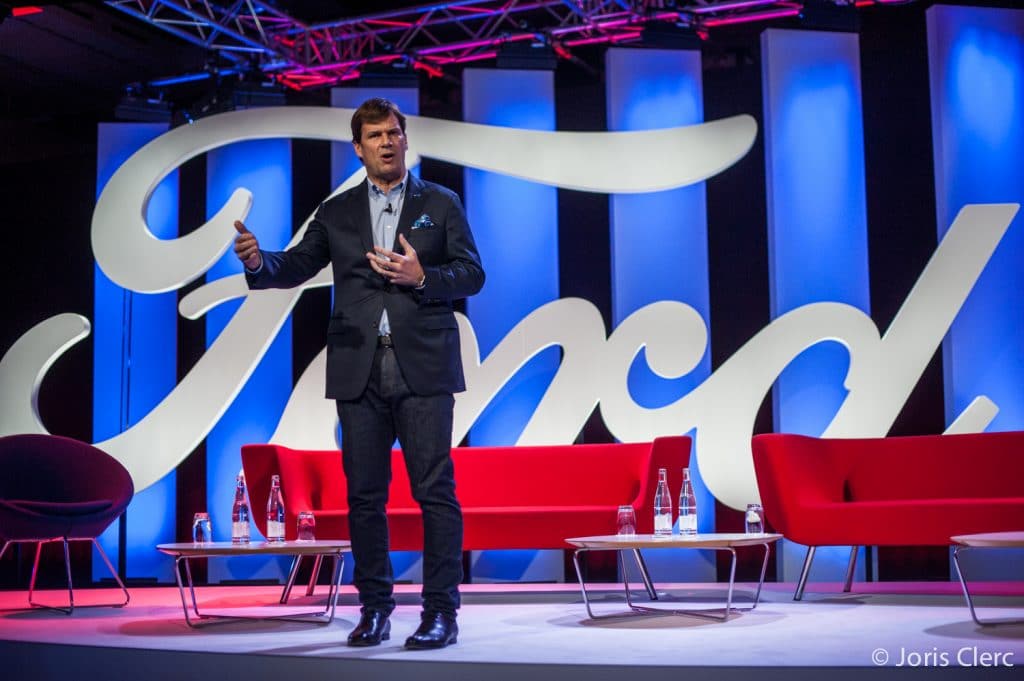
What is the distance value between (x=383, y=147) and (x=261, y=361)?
4231 millimetres

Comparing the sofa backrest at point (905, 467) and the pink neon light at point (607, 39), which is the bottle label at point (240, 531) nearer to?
the sofa backrest at point (905, 467)

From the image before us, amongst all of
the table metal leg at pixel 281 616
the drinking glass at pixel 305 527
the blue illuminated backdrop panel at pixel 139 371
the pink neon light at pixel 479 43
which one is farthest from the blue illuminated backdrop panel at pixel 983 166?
the blue illuminated backdrop panel at pixel 139 371

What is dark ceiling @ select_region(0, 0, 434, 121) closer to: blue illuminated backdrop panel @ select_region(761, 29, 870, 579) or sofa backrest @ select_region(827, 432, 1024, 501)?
blue illuminated backdrop panel @ select_region(761, 29, 870, 579)

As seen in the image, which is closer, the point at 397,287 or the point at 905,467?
the point at 397,287

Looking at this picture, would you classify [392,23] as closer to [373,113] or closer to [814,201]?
[814,201]

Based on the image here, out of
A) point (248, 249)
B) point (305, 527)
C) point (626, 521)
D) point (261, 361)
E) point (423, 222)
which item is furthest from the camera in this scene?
point (261, 361)

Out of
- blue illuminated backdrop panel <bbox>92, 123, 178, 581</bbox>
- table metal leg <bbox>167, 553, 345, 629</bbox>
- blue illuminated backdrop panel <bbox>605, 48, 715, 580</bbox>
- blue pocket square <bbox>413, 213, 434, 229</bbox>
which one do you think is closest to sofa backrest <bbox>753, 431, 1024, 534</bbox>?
blue illuminated backdrop panel <bbox>605, 48, 715, 580</bbox>

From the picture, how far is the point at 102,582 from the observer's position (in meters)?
7.05

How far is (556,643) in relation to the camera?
321 cm

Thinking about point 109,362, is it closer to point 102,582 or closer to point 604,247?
point 102,582

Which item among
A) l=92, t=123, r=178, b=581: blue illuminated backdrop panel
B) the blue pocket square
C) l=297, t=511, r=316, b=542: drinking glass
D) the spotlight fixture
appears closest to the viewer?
the blue pocket square

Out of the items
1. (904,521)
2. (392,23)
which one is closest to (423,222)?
(904,521)

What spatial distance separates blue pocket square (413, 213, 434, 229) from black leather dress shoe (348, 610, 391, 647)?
42.7 inches

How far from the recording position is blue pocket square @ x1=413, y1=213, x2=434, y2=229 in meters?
3.15
